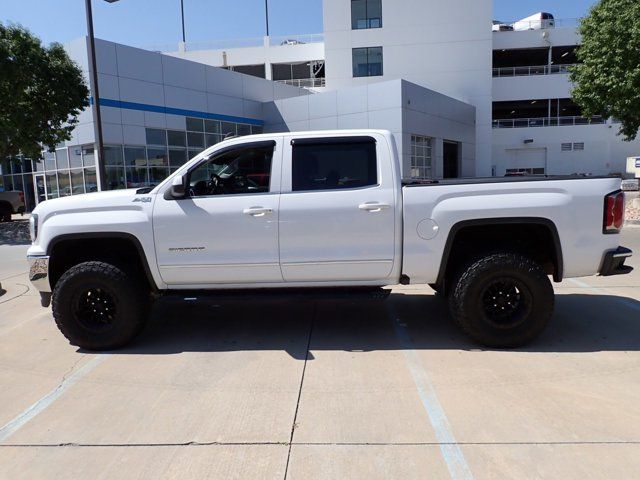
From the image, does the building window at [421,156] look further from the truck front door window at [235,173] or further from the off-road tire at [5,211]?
the truck front door window at [235,173]

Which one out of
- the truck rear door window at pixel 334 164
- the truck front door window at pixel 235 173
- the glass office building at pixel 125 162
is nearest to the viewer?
the truck rear door window at pixel 334 164

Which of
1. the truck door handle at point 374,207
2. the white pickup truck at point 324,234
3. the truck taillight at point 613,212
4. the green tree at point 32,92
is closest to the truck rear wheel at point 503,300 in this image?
the white pickup truck at point 324,234

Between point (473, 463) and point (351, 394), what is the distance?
119cm

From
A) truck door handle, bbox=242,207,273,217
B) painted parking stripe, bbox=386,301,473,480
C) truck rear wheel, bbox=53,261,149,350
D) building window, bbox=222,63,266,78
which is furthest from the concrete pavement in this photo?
building window, bbox=222,63,266,78

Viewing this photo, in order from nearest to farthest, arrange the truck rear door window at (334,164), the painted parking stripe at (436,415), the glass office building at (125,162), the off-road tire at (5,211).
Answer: the painted parking stripe at (436,415), the truck rear door window at (334,164), the off-road tire at (5,211), the glass office building at (125,162)

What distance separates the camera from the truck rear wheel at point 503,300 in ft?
15.7

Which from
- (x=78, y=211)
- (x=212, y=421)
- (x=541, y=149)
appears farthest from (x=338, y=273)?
(x=541, y=149)

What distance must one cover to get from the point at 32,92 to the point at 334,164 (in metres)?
15.8

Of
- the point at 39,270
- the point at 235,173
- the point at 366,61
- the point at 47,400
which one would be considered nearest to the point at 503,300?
the point at 235,173

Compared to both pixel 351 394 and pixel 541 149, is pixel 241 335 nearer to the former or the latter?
pixel 351 394

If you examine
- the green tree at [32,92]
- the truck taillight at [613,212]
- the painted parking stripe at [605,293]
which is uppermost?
the green tree at [32,92]

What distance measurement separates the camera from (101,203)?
5016 millimetres

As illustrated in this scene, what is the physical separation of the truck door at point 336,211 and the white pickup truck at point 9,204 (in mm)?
20909

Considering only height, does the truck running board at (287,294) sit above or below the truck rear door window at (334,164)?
below
